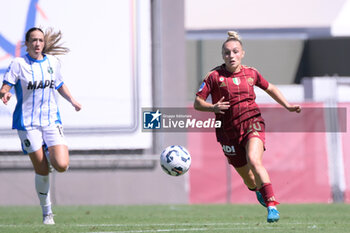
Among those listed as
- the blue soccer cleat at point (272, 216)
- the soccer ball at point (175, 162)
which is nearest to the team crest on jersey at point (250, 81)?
the soccer ball at point (175, 162)

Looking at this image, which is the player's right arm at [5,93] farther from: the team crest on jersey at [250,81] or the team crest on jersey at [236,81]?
the team crest on jersey at [250,81]

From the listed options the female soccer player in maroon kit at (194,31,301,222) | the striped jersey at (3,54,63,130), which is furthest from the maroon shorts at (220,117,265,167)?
the striped jersey at (3,54,63,130)

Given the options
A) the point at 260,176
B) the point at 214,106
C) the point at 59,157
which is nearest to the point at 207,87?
the point at 214,106

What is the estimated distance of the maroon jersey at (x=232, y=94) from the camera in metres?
8.09

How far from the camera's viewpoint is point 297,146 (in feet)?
47.9

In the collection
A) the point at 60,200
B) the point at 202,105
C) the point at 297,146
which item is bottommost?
the point at 60,200

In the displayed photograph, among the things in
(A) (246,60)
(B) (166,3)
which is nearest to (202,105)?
(B) (166,3)

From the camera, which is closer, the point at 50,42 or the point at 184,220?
the point at 50,42

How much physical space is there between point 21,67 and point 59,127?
2.66 feet

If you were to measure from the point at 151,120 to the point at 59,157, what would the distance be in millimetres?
6395

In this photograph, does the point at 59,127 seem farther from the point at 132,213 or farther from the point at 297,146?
the point at 297,146

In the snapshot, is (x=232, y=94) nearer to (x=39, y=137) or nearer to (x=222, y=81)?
(x=222, y=81)

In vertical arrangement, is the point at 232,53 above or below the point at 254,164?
above

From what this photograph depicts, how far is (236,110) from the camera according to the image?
8094 mm
